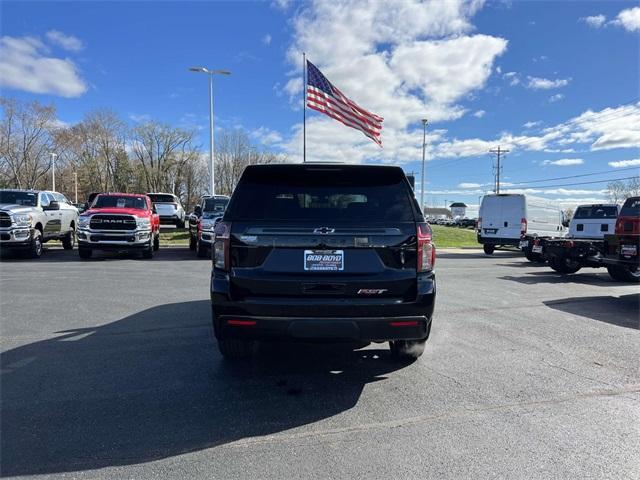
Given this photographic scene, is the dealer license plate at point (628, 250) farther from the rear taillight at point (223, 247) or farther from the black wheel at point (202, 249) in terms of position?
the black wheel at point (202, 249)

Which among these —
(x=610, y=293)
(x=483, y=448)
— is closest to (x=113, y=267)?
(x=483, y=448)

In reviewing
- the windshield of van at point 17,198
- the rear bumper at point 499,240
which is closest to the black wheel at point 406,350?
the windshield of van at point 17,198

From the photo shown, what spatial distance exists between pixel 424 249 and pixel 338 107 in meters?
15.4

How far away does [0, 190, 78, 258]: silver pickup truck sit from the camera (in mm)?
12117

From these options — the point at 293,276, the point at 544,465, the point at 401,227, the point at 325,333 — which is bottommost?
the point at 544,465

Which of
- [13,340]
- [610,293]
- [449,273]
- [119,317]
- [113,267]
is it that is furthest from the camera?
[449,273]

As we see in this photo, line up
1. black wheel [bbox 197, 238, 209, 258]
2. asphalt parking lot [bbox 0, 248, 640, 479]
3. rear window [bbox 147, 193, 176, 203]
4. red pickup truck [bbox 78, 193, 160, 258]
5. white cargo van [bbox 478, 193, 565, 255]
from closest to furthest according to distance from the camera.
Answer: asphalt parking lot [bbox 0, 248, 640, 479]
red pickup truck [bbox 78, 193, 160, 258]
black wheel [bbox 197, 238, 209, 258]
white cargo van [bbox 478, 193, 565, 255]
rear window [bbox 147, 193, 176, 203]

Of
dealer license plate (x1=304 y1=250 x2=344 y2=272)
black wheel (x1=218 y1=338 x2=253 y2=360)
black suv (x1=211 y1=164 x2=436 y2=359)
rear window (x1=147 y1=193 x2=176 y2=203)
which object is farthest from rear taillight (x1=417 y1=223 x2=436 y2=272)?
rear window (x1=147 y1=193 x2=176 y2=203)

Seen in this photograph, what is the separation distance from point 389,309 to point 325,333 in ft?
1.83

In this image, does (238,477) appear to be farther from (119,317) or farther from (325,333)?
(119,317)

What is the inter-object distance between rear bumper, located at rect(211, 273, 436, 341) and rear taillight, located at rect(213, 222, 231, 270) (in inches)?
6.1

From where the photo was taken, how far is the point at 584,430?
3211 millimetres

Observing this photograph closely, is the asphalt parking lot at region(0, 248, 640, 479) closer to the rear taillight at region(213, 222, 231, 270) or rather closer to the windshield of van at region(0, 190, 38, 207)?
the rear taillight at region(213, 222, 231, 270)

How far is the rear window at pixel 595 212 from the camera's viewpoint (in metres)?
15.5
